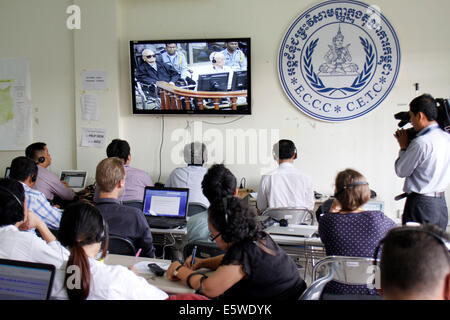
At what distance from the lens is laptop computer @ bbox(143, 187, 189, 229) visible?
328 centimetres

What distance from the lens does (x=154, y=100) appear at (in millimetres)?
4754

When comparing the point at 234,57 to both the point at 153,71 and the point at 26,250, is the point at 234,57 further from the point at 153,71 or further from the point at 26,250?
the point at 26,250

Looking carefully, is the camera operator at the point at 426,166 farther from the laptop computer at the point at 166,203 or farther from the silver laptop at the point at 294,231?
the laptop computer at the point at 166,203

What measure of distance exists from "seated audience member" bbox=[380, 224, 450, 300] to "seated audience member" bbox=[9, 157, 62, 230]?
2.33 metres

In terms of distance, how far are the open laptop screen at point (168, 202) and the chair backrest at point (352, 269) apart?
1580 mm

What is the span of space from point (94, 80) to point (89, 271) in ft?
12.6

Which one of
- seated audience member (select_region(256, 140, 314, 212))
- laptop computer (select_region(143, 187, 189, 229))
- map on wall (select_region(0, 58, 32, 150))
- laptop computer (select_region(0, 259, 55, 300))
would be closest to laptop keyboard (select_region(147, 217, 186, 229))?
laptop computer (select_region(143, 187, 189, 229))

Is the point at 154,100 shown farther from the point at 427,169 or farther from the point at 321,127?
the point at 427,169

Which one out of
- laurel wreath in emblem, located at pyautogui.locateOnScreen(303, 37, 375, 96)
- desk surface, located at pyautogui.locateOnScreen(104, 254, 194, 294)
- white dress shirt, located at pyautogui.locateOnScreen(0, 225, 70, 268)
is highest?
laurel wreath in emblem, located at pyautogui.locateOnScreen(303, 37, 375, 96)

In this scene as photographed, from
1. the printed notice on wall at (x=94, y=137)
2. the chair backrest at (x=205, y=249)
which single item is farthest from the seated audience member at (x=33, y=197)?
the printed notice on wall at (x=94, y=137)

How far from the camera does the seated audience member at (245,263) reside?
1673 mm

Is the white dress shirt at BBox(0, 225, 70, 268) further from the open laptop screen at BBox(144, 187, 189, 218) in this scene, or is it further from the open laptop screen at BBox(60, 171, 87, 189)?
the open laptop screen at BBox(60, 171, 87, 189)
